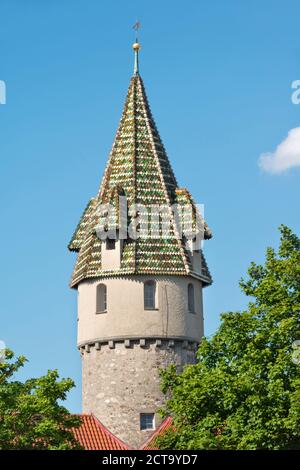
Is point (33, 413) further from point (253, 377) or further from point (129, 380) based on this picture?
point (129, 380)

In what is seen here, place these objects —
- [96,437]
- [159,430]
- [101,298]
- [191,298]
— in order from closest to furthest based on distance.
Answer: [96,437], [159,430], [101,298], [191,298]

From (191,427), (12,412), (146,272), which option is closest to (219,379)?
(191,427)

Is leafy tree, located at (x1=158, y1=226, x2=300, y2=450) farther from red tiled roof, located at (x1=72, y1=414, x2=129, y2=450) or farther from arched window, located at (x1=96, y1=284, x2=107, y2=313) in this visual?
arched window, located at (x1=96, y1=284, x2=107, y2=313)

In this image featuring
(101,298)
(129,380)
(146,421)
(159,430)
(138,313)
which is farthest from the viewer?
(101,298)

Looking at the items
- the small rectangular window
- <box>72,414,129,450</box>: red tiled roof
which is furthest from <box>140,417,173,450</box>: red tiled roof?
<box>72,414,129,450</box>: red tiled roof

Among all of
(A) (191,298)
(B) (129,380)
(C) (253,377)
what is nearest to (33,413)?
(C) (253,377)

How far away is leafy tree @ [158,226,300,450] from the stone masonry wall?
713 cm

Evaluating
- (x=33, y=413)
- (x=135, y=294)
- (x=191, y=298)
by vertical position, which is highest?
(x=191, y=298)

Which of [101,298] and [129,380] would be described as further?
[101,298]

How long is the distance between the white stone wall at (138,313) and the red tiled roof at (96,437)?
14.3ft

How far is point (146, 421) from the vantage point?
60.1m

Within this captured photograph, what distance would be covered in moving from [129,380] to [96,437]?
3.22m

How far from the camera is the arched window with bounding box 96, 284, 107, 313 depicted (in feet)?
204
